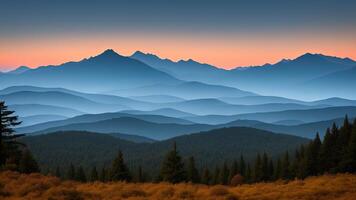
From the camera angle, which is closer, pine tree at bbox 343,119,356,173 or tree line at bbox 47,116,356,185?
tree line at bbox 47,116,356,185

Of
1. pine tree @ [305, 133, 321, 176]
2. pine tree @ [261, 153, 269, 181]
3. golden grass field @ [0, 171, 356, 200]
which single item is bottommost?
pine tree @ [261, 153, 269, 181]

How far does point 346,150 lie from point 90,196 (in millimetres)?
47534

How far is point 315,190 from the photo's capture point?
22406mm

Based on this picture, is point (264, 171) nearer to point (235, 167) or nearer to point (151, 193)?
point (235, 167)

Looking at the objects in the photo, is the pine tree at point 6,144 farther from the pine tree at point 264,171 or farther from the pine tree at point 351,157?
the pine tree at point 264,171

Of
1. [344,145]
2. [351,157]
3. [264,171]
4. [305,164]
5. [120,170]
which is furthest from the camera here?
[264,171]

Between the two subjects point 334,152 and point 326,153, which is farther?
point 326,153

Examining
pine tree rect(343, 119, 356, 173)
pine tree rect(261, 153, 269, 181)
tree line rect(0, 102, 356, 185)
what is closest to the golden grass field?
tree line rect(0, 102, 356, 185)

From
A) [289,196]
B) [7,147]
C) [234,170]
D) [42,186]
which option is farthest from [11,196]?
[234,170]

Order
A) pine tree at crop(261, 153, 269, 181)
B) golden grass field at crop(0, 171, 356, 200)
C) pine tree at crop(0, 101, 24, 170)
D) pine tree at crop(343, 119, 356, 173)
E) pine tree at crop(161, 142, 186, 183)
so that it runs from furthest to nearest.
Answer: pine tree at crop(261, 153, 269, 181) → pine tree at crop(343, 119, 356, 173) → pine tree at crop(161, 142, 186, 183) → pine tree at crop(0, 101, 24, 170) → golden grass field at crop(0, 171, 356, 200)

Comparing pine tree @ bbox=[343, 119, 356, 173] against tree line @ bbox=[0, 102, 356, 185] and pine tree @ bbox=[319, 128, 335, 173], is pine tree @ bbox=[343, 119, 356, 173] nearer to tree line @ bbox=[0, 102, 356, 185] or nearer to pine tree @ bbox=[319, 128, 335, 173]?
tree line @ bbox=[0, 102, 356, 185]

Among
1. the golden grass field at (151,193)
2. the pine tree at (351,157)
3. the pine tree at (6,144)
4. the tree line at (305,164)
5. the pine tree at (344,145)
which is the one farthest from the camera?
the pine tree at (344,145)

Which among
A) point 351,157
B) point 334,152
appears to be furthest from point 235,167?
point 351,157

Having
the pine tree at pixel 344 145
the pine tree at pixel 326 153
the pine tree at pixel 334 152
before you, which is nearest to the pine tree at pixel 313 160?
the pine tree at pixel 326 153
